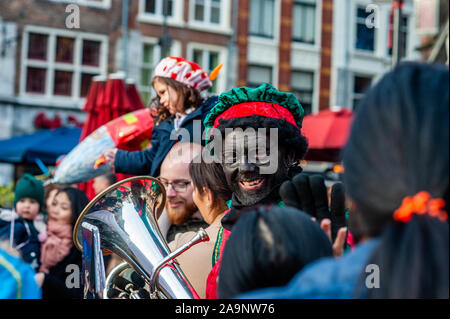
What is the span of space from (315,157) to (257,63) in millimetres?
9382

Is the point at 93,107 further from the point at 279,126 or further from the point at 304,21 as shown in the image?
the point at 304,21

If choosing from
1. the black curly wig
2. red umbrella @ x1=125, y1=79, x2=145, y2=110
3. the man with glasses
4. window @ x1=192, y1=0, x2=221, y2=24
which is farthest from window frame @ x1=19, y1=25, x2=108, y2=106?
the black curly wig

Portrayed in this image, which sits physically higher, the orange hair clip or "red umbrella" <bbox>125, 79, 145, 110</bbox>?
"red umbrella" <bbox>125, 79, 145, 110</bbox>

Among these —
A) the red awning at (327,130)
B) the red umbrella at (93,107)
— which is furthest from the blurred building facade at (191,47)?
the red umbrella at (93,107)

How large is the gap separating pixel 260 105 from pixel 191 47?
48.2 ft

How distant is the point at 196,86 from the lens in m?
3.56

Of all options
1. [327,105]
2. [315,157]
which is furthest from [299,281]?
[327,105]

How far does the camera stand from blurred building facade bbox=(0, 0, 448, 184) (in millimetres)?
14945

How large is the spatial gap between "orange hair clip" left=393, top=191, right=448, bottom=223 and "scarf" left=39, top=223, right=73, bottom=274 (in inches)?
132

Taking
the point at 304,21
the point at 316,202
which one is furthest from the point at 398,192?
the point at 304,21

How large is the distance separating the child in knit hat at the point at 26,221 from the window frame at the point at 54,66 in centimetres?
1070

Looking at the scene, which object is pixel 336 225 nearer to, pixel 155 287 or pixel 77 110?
pixel 155 287

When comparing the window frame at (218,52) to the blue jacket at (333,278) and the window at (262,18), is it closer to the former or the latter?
the window at (262,18)

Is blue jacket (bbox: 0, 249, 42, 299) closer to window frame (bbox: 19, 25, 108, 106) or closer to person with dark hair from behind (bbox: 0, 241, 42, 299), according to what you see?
person with dark hair from behind (bbox: 0, 241, 42, 299)
